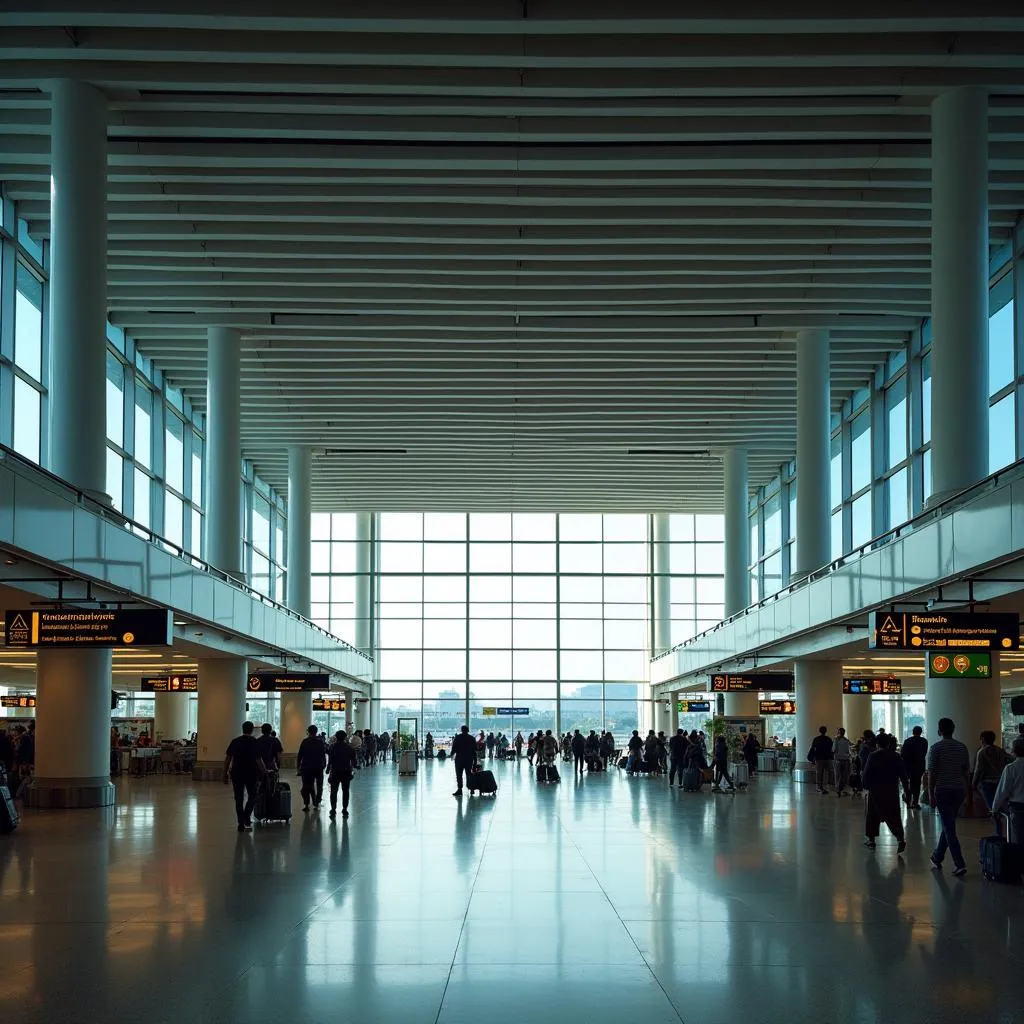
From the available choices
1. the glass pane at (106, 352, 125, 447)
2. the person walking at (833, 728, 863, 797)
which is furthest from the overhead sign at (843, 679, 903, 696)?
the glass pane at (106, 352, 125, 447)

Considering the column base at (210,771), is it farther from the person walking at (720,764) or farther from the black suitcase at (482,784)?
the person walking at (720,764)

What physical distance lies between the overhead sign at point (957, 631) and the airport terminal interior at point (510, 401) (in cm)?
4

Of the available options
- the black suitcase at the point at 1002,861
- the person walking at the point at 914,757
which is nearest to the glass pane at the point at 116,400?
the person walking at the point at 914,757

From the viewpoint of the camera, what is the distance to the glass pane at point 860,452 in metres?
34.0

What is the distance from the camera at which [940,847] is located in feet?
43.0

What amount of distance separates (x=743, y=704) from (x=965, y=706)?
23.8 m

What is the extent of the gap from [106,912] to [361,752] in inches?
1383

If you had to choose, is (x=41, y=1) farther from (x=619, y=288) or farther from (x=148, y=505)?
(x=148, y=505)

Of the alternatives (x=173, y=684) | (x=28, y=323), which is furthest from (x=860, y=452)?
(x=28, y=323)

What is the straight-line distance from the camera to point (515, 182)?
1998cm

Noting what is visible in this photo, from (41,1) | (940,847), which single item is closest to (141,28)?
(41,1)

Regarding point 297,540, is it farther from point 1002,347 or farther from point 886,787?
point 886,787

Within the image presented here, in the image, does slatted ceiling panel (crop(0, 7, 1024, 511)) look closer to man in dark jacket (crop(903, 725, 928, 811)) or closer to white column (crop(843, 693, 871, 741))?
man in dark jacket (crop(903, 725, 928, 811))

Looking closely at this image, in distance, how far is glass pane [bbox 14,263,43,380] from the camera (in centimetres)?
2325
